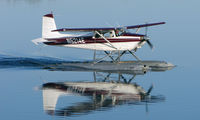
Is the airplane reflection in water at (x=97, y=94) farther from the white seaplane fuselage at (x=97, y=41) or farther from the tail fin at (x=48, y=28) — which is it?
the tail fin at (x=48, y=28)

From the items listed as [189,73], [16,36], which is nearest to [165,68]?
[189,73]

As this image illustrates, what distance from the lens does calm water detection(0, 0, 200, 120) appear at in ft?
73.5

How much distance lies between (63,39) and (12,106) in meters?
10.6

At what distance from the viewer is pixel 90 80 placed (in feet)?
96.6

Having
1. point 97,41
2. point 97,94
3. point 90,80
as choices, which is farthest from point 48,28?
point 97,94

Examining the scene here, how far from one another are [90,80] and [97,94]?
3648 mm

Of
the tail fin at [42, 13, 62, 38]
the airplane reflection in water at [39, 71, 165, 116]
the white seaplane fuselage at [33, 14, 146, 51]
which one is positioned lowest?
the airplane reflection in water at [39, 71, 165, 116]

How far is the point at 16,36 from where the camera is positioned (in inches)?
1795

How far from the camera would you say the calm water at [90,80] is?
22.4 meters

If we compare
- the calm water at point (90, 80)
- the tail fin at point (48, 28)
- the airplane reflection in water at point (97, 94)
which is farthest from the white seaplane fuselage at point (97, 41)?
the airplane reflection in water at point (97, 94)

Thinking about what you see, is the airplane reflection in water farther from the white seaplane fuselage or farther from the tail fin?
the tail fin

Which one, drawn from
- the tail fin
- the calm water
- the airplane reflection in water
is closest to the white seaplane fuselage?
the tail fin

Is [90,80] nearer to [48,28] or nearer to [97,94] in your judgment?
[97,94]

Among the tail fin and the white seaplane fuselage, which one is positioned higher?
the tail fin
